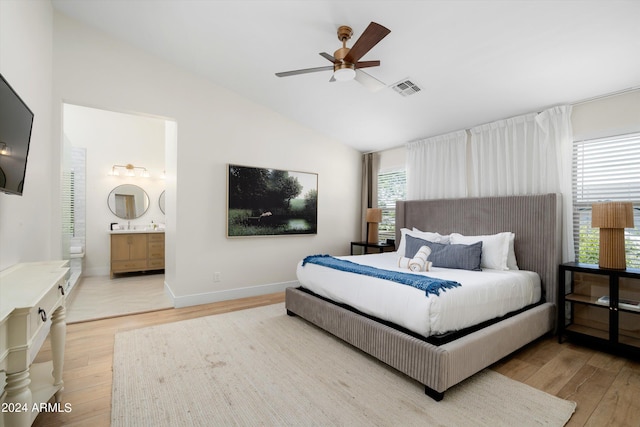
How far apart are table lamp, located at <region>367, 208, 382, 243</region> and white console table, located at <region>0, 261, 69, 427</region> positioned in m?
4.17

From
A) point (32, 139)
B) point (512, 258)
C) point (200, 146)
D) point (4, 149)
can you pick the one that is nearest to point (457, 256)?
point (512, 258)

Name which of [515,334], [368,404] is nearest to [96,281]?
[368,404]

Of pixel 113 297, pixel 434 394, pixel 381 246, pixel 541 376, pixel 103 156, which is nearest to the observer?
pixel 434 394

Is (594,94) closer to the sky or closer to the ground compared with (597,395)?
closer to the sky

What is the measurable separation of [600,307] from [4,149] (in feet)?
15.4

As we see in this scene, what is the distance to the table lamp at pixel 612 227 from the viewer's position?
8.75 ft

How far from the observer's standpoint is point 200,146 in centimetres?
409

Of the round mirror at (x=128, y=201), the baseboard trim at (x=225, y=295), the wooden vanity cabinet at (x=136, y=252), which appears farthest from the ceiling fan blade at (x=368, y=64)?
the round mirror at (x=128, y=201)

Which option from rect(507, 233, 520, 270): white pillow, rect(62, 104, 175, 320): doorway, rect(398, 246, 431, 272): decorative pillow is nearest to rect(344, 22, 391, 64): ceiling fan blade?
rect(398, 246, 431, 272): decorative pillow

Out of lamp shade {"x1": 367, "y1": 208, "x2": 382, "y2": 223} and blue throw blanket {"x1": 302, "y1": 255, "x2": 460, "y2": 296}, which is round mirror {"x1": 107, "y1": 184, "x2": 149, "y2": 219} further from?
blue throw blanket {"x1": 302, "y1": 255, "x2": 460, "y2": 296}

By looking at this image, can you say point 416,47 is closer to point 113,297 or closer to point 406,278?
point 406,278

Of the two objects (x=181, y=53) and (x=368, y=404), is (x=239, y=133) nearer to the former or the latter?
(x=181, y=53)

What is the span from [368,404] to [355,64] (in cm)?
258

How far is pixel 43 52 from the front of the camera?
293cm
